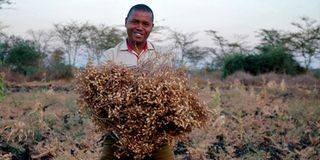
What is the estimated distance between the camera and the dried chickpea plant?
226 centimetres

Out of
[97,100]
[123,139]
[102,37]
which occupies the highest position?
[97,100]

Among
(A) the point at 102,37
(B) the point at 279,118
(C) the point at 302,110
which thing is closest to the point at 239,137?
(B) the point at 279,118

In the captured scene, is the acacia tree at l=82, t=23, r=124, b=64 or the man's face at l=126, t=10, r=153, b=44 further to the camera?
the acacia tree at l=82, t=23, r=124, b=64

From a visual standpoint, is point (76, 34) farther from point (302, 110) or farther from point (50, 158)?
point (50, 158)

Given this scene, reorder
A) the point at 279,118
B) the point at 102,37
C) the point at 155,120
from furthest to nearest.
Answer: the point at 102,37 < the point at 279,118 < the point at 155,120

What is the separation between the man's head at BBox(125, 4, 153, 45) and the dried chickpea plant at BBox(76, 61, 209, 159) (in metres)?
0.32

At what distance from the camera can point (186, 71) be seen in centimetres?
247

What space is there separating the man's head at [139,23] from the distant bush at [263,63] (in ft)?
76.8

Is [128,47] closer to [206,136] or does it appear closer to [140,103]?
[140,103]

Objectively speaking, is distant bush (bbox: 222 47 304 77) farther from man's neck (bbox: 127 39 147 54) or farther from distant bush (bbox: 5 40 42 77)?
man's neck (bbox: 127 39 147 54)

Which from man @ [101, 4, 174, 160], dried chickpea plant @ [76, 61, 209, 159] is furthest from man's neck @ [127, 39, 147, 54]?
dried chickpea plant @ [76, 61, 209, 159]

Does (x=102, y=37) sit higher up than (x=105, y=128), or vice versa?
(x=105, y=128)

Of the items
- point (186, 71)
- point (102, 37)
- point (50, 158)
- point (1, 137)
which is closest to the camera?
point (186, 71)

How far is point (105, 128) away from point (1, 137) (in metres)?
3.44
